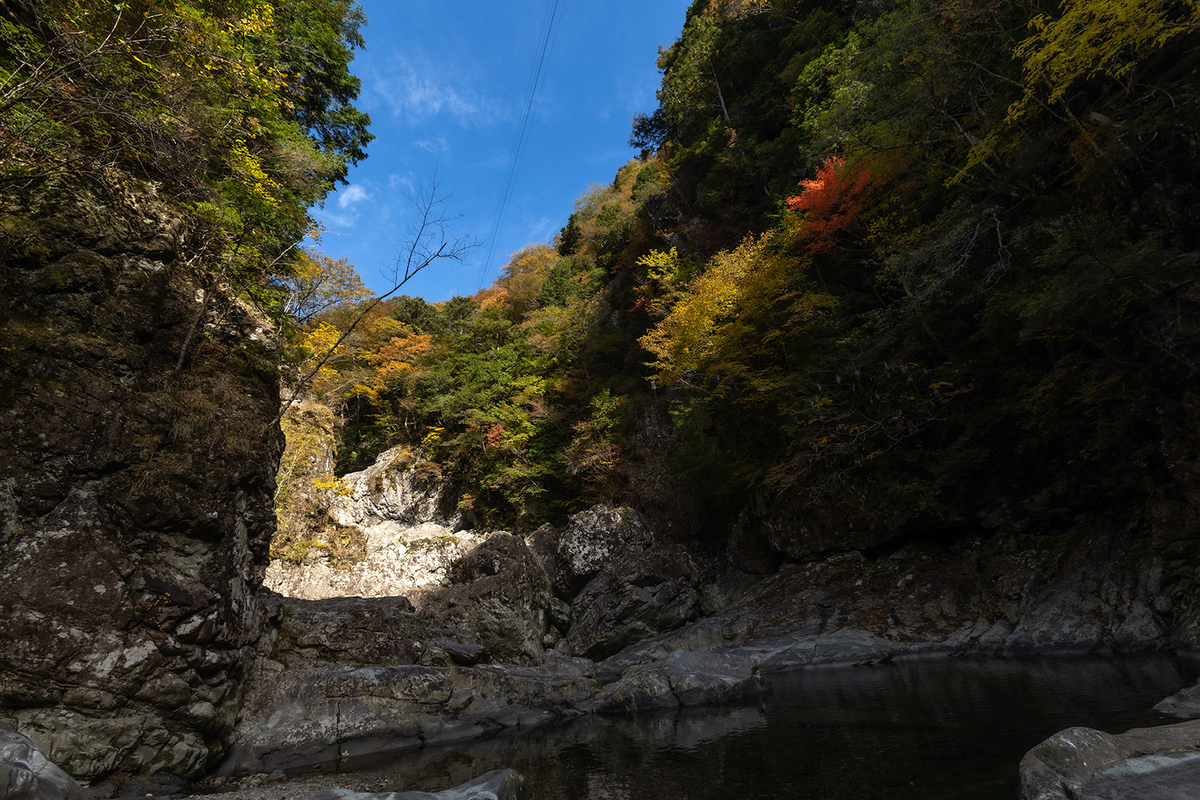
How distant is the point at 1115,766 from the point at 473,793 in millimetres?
4247

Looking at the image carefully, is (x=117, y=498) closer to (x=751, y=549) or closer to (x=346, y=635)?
(x=346, y=635)

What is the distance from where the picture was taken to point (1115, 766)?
9.32 ft

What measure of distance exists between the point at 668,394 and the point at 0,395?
18.2 meters

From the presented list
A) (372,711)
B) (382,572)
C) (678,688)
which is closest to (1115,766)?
(678,688)

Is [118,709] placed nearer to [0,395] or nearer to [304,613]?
[0,395]

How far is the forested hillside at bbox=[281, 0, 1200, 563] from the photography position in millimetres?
7402

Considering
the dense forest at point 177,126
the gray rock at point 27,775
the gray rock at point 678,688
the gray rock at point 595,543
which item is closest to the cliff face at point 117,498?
the dense forest at point 177,126

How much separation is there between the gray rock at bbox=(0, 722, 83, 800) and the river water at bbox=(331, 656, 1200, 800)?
2639 millimetres

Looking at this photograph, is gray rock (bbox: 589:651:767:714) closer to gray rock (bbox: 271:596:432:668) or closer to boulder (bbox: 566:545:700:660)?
gray rock (bbox: 271:596:432:668)

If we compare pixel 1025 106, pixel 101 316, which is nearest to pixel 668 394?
pixel 1025 106

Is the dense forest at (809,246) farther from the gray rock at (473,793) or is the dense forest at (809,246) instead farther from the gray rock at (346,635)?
the gray rock at (473,793)

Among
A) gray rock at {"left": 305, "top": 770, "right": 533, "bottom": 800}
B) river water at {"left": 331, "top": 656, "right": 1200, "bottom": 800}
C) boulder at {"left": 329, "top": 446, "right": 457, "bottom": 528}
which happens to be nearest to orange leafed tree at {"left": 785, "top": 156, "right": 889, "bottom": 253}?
river water at {"left": 331, "top": 656, "right": 1200, "bottom": 800}

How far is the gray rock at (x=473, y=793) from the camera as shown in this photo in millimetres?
3777

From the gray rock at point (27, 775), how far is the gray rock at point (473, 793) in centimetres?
162
